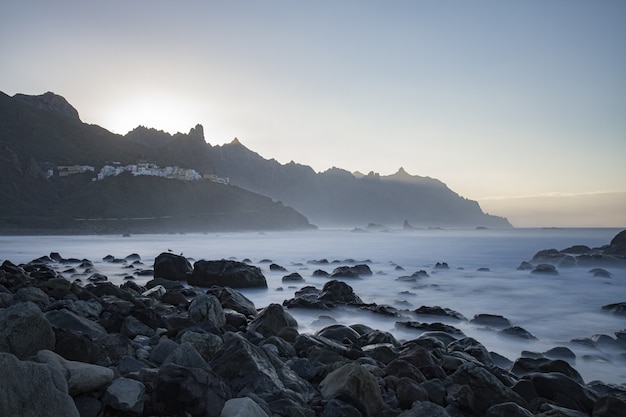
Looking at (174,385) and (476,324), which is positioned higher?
(174,385)

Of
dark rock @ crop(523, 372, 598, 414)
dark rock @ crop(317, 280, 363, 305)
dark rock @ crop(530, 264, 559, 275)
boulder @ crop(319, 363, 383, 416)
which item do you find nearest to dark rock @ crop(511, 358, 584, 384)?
dark rock @ crop(523, 372, 598, 414)

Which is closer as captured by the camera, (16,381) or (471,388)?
(16,381)

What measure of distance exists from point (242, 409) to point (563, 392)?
453 cm

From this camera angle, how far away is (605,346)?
11.5 metres

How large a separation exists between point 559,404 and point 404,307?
34.1 ft

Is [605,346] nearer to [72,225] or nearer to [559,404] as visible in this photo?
[559,404]

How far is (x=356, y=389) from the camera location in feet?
16.9

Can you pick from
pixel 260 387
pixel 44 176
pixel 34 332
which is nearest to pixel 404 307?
pixel 260 387

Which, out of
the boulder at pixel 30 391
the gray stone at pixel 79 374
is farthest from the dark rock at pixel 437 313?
the boulder at pixel 30 391

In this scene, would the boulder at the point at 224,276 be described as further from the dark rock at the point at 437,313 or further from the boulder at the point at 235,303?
the dark rock at the point at 437,313

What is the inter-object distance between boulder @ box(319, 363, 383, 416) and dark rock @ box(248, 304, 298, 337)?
341cm

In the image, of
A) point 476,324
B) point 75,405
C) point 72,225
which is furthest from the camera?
point 72,225

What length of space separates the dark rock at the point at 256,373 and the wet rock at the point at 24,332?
179 centimetres

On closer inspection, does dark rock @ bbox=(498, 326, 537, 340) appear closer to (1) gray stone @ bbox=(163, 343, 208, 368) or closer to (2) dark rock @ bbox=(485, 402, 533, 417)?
(2) dark rock @ bbox=(485, 402, 533, 417)
